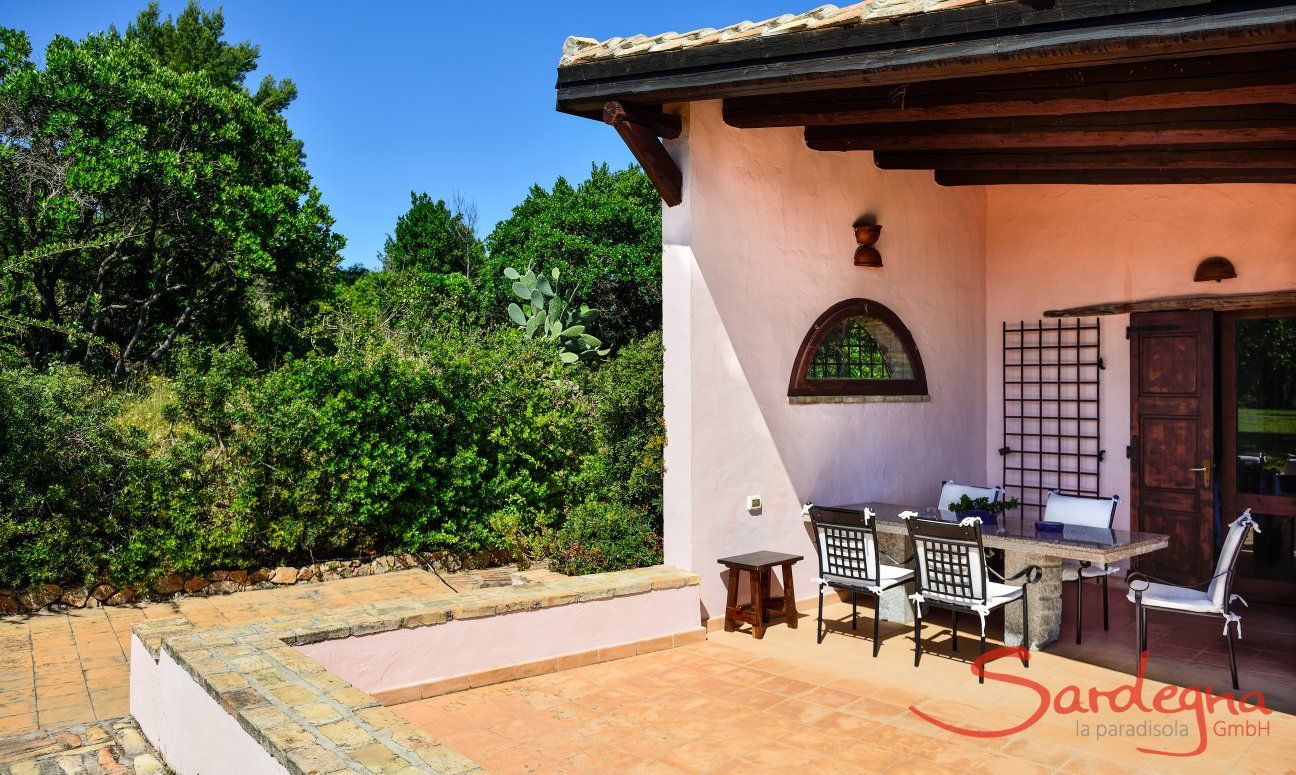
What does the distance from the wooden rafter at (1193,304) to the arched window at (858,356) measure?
4.95ft

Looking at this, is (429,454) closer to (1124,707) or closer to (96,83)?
(1124,707)

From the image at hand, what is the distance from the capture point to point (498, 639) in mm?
4637

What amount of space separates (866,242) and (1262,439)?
3.30 metres

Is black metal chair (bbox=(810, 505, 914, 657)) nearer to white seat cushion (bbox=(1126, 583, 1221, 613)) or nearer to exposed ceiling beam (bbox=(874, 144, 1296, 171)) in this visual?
white seat cushion (bbox=(1126, 583, 1221, 613))

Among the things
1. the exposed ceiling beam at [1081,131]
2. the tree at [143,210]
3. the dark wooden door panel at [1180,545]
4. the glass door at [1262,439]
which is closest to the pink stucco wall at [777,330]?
the exposed ceiling beam at [1081,131]

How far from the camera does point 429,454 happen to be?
7148 mm

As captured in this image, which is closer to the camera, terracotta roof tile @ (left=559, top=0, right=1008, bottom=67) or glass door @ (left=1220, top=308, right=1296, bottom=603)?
terracotta roof tile @ (left=559, top=0, right=1008, bottom=67)

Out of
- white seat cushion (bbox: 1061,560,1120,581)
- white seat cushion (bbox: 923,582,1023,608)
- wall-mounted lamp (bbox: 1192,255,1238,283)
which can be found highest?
wall-mounted lamp (bbox: 1192,255,1238,283)

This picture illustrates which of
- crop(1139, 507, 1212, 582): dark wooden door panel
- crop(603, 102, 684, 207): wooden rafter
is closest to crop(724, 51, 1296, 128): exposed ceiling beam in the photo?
crop(603, 102, 684, 207): wooden rafter

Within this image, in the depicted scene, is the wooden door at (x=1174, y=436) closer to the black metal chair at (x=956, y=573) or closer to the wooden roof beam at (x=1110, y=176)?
the wooden roof beam at (x=1110, y=176)

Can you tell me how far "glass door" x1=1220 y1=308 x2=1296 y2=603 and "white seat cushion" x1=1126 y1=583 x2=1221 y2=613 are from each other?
2.24 metres

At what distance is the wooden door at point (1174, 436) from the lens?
6633mm

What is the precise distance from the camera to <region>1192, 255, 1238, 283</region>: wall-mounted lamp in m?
6.57

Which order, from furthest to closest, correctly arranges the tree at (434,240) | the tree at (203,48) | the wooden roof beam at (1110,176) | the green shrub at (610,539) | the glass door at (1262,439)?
the tree at (434,240)
the tree at (203,48)
the glass door at (1262,439)
the green shrub at (610,539)
the wooden roof beam at (1110,176)
